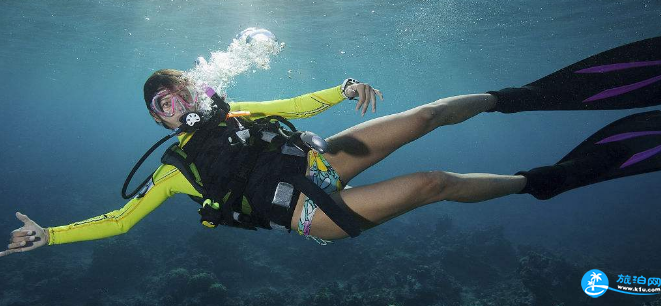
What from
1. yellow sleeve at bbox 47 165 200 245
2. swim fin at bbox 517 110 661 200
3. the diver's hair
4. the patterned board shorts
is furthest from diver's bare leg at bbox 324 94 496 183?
the diver's hair

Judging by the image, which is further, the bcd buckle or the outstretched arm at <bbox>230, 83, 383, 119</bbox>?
the outstretched arm at <bbox>230, 83, 383, 119</bbox>

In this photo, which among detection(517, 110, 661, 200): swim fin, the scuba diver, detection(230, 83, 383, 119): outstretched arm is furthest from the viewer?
detection(230, 83, 383, 119): outstretched arm

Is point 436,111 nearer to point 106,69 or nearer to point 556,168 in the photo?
point 556,168

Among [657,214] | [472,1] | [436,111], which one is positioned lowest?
[657,214]

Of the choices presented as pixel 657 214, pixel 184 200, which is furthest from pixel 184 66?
pixel 657 214

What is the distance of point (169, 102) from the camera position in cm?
320

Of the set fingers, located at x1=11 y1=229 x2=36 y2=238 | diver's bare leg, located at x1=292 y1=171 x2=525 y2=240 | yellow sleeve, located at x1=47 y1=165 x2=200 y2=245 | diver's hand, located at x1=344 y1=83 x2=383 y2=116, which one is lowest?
fingers, located at x1=11 y1=229 x2=36 y2=238

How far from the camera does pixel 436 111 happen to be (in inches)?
120

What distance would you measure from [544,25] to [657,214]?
20.5 m

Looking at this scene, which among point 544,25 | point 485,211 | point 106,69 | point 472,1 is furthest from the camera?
point 106,69

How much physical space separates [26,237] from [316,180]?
2528 millimetres

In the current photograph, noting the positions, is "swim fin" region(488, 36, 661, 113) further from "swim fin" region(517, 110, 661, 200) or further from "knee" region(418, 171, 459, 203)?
"knee" region(418, 171, 459, 203)

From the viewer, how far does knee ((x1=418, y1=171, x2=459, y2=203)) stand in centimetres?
257
